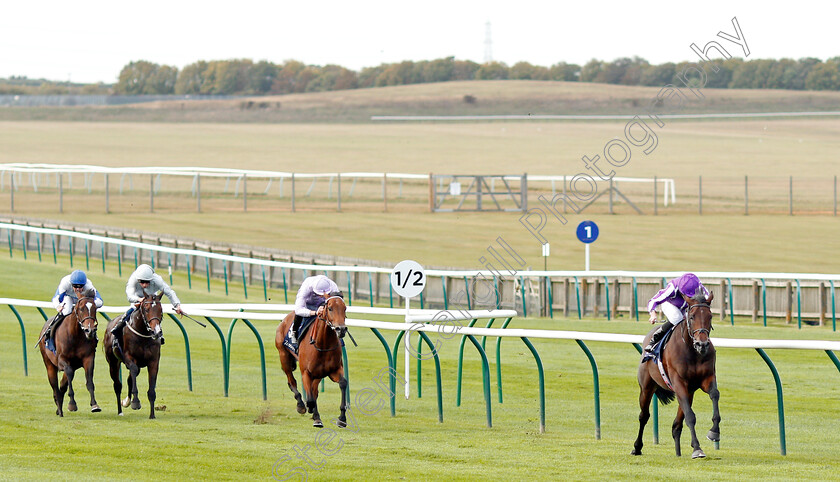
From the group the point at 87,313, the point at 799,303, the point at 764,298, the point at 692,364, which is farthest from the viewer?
the point at 764,298

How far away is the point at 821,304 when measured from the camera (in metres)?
18.7

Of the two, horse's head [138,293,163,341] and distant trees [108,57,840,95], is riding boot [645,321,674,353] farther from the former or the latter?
distant trees [108,57,840,95]

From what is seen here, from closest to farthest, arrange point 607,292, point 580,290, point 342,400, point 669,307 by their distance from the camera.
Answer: point 669,307, point 342,400, point 607,292, point 580,290

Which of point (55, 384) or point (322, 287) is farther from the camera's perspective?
point (55, 384)

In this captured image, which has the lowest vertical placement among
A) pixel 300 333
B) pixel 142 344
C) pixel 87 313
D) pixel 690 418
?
pixel 690 418

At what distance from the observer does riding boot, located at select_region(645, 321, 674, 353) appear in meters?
8.29

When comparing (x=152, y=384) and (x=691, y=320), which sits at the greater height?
(x=691, y=320)

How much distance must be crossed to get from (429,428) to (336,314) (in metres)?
1.29

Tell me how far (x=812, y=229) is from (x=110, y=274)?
65.1ft

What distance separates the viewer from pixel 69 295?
35.3 ft

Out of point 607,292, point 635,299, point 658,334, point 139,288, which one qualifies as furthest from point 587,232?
point 658,334

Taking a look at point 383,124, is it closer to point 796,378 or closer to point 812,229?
point 812,229

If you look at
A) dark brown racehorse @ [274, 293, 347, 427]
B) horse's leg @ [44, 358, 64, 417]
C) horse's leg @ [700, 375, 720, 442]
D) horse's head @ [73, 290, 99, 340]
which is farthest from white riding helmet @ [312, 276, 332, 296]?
horse's leg @ [700, 375, 720, 442]

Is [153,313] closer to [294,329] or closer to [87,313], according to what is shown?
[87,313]
